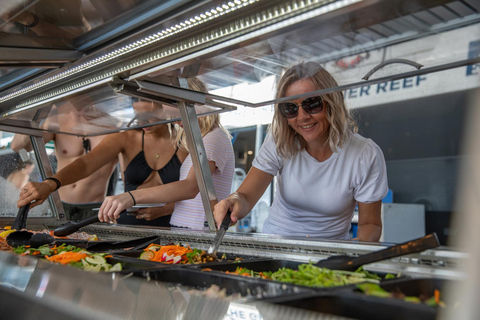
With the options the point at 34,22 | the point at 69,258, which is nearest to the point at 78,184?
the point at 34,22

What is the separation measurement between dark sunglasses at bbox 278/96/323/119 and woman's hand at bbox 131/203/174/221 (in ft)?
4.26

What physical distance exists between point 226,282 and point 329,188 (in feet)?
3.93

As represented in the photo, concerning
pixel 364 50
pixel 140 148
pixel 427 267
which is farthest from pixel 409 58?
pixel 140 148

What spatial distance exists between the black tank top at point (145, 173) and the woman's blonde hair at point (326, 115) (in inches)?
38.2

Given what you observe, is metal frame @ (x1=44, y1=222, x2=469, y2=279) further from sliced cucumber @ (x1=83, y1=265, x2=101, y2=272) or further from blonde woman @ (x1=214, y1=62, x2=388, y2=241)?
sliced cucumber @ (x1=83, y1=265, x2=101, y2=272)

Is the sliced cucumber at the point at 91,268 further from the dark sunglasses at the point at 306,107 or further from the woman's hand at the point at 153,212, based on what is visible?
the woman's hand at the point at 153,212

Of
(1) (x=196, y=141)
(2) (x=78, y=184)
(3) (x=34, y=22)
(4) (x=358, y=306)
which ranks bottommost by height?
(4) (x=358, y=306)

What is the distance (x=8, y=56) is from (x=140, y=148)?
127cm

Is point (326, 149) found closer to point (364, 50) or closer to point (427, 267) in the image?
point (364, 50)

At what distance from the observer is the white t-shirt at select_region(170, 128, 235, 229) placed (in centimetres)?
278

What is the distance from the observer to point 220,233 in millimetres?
1889

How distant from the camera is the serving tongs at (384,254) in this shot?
1.12 m

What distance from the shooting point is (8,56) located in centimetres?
221

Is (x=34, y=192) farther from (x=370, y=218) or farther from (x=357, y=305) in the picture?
(x=357, y=305)
